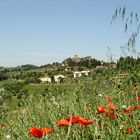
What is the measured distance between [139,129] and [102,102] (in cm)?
129

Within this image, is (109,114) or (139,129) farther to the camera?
(109,114)

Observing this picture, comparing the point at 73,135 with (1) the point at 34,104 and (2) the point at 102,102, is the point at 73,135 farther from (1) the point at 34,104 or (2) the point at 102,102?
(1) the point at 34,104

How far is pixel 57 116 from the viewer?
12.9 feet

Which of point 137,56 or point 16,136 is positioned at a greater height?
point 137,56

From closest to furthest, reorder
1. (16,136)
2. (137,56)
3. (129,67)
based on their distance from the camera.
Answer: (16,136), (137,56), (129,67)

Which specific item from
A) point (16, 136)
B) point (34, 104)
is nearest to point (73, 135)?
point (16, 136)

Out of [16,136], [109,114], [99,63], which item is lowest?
[16,136]

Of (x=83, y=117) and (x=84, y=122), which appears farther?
(x=83, y=117)

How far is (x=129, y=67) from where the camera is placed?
6.86 metres

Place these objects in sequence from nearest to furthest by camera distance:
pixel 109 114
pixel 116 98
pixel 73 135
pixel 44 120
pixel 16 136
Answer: pixel 73 135 < pixel 109 114 < pixel 16 136 < pixel 44 120 < pixel 116 98

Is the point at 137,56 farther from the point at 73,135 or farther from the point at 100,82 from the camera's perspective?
the point at 73,135

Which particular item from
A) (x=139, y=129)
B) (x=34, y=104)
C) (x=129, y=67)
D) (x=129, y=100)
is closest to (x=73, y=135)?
(x=139, y=129)

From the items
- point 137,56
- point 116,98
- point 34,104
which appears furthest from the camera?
point 137,56

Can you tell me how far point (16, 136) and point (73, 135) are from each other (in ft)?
3.96
